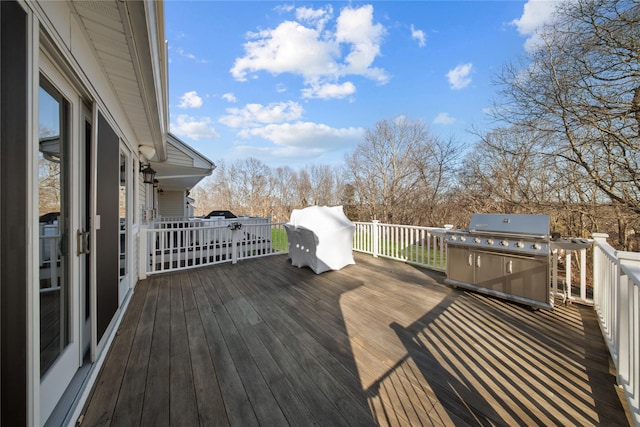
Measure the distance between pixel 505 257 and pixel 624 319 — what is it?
1.53 meters

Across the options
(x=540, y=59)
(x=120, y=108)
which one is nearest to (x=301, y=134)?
(x=540, y=59)

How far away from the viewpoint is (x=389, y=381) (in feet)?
5.88

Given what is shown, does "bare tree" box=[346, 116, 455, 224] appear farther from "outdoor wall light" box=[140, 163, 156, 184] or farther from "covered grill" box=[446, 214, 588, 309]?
"outdoor wall light" box=[140, 163, 156, 184]

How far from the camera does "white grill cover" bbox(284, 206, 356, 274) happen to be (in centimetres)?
460

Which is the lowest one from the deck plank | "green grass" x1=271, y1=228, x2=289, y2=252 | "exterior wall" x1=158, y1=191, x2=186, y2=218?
the deck plank

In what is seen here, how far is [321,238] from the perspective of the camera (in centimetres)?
460

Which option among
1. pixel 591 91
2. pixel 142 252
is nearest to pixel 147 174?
pixel 142 252

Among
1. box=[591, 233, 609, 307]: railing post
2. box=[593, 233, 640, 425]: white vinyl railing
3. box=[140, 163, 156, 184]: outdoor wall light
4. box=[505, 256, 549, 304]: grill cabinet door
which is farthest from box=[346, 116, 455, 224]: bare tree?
box=[140, 163, 156, 184]: outdoor wall light

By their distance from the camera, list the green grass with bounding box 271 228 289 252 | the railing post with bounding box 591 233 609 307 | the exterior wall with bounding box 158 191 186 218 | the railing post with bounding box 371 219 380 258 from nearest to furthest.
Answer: the railing post with bounding box 591 233 609 307
the railing post with bounding box 371 219 380 258
the green grass with bounding box 271 228 289 252
the exterior wall with bounding box 158 191 186 218

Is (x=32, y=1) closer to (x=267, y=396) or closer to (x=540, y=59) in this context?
(x=267, y=396)

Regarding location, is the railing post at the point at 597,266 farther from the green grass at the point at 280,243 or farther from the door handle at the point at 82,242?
the green grass at the point at 280,243

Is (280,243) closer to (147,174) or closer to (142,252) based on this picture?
(142,252)

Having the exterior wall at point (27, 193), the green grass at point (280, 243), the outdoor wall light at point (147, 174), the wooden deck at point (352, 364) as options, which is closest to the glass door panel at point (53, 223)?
the exterior wall at point (27, 193)

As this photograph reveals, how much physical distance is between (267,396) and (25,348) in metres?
1.33
